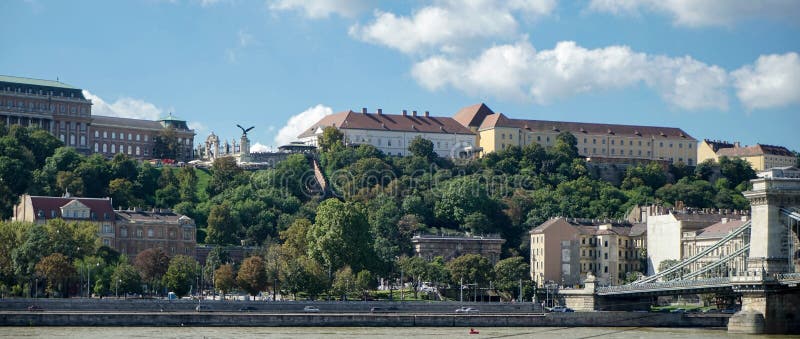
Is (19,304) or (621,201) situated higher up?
(621,201)

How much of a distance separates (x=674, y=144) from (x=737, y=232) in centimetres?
8216

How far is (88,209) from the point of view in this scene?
100188mm

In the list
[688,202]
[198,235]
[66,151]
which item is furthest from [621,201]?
[66,151]

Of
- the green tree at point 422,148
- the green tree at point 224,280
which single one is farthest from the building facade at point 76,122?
the green tree at point 224,280

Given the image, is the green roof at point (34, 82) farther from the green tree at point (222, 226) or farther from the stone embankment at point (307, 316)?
the stone embankment at point (307, 316)

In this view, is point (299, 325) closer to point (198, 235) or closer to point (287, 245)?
point (287, 245)

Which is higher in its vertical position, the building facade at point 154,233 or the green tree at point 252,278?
the building facade at point 154,233

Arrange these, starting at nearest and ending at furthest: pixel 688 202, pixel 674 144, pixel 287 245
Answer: pixel 287 245 < pixel 688 202 < pixel 674 144

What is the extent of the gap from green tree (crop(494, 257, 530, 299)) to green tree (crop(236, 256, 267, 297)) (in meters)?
15.7

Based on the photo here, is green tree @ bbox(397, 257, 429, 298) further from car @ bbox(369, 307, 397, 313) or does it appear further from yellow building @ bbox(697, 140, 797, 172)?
yellow building @ bbox(697, 140, 797, 172)

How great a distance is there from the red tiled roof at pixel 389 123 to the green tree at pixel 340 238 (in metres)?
48.1

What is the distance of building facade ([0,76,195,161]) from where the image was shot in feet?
433

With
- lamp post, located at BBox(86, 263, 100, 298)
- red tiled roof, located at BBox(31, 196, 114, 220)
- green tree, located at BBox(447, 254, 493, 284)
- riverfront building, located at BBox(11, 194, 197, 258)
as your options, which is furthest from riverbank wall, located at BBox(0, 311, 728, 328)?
red tiled roof, located at BBox(31, 196, 114, 220)

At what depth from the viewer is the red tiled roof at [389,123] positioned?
145 meters
